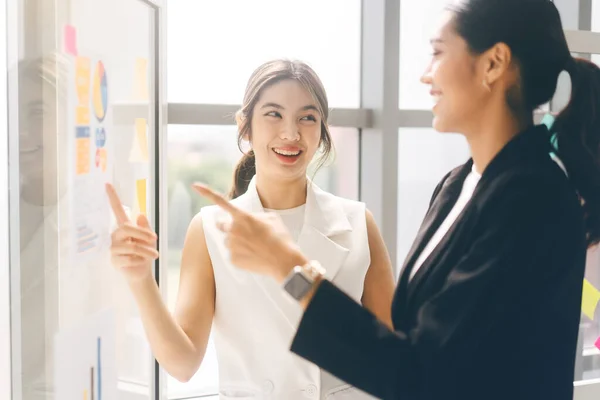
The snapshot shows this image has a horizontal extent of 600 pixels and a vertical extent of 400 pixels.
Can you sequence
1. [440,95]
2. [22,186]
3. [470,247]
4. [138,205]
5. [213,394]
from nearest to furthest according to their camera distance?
[22,186] → [470,247] → [440,95] → [138,205] → [213,394]

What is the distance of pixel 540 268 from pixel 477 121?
0.96 feet

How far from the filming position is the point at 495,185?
41.6 inches

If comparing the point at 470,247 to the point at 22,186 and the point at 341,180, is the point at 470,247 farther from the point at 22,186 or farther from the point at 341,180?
the point at 341,180

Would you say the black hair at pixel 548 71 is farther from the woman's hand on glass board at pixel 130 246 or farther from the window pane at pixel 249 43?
the window pane at pixel 249 43

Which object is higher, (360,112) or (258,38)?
(258,38)

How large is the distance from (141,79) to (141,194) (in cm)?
26

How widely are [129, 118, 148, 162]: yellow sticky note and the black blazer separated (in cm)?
59

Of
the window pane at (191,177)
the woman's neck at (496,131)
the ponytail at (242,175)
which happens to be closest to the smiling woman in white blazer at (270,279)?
the ponytail at (242,175)

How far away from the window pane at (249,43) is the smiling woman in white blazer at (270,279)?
2.85 ft

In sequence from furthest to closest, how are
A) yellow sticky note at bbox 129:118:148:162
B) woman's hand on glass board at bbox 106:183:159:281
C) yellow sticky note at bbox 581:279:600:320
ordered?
yellow sticky note at bbox 581:279:600:320, yellow sticky note at bbox 129:118:148:162, woman's hand on glass board at bbox 106:183:159:281

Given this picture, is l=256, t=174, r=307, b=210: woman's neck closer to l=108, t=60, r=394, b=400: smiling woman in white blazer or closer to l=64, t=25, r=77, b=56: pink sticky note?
l=108, t=60, r=394, b=400: smiling woman in white blazer

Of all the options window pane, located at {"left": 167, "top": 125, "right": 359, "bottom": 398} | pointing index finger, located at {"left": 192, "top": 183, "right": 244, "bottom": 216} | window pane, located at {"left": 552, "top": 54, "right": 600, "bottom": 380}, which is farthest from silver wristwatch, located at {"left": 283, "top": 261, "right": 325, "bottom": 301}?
window pane, located at {"left": 552, "top": 54, "right": 600, "bottom": 380}

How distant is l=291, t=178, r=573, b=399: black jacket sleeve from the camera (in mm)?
979

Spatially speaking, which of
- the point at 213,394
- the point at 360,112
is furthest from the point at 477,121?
the point at 213,394
